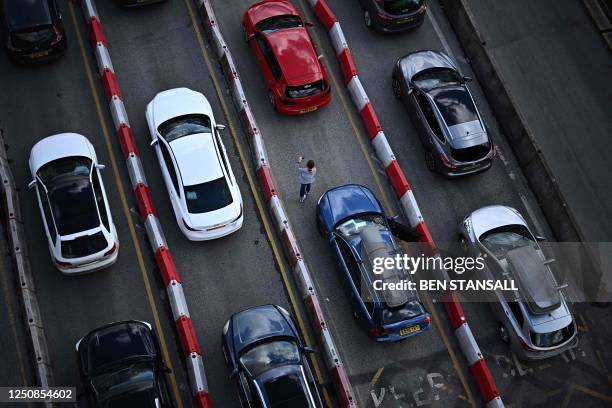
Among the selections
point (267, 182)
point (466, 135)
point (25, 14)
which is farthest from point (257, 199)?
point (25, 14)

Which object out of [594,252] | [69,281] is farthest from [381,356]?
[69,281]

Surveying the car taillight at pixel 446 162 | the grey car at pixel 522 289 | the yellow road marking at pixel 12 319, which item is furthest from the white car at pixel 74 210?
the grey car at pixel 522 289

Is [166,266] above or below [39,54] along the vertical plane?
below

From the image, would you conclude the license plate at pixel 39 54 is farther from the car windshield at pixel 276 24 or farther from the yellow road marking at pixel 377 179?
the yellow road marking at pixel 377 179

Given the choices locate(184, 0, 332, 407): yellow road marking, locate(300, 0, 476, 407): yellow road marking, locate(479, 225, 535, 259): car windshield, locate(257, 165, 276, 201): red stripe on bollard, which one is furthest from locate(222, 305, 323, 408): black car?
locate(479, 225, 535, 259): car windshield

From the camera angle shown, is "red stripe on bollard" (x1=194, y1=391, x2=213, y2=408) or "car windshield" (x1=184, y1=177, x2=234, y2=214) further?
"car windshield" (x1=184, y1=177, x2=234, y2=214)

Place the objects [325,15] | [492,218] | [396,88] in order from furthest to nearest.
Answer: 1. [325,15]
2. [396,88]
3. [492,218]

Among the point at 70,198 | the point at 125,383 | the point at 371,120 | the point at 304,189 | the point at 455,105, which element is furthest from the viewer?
the point at 371,120

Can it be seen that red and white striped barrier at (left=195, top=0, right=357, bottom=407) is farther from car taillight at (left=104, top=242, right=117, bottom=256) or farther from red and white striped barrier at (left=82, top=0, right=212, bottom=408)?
car taillight at (left=104, top=242, right=117, bottom=256)

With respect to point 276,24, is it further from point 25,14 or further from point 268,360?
point 268,360
